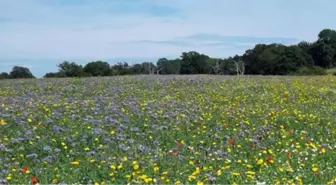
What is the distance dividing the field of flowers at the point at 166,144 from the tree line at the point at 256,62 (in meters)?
58.9

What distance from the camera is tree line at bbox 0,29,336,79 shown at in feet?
282

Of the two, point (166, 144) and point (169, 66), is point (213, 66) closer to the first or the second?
point (169, 66)

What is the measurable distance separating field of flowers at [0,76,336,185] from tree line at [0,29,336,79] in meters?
58.9

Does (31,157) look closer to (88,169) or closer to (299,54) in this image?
(88,169)

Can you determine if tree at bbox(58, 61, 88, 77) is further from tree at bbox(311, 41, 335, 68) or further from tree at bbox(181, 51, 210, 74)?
tree at bbox(311, 41, 335, 68)

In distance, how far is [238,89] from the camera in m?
22.9

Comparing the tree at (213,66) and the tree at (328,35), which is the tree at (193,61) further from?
the tree at (328,35)

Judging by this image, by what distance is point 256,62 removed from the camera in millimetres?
103000

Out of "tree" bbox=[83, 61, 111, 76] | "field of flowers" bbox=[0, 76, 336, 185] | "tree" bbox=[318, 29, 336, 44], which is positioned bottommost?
"field of flowers" bbox=[0, 76, 336, 185]

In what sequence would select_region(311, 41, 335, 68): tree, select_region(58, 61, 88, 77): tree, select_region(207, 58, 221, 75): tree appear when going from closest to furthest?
select_region(58, 61, 88, 77): tree
select_region(207, 58, 221, 75): tree
select_region(311, 41, 335, 68): tree

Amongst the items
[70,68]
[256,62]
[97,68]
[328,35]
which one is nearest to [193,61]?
[256,62]

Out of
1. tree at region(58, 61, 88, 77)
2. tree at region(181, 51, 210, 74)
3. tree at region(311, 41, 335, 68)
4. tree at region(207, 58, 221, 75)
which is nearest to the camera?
tree at region(58, 61, 88, 77)

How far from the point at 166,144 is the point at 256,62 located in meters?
94.9

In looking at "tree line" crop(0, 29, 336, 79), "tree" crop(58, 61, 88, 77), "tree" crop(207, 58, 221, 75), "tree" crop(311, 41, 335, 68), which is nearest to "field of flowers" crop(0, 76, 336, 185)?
"tree" crop(58, 61, 88, 77)
